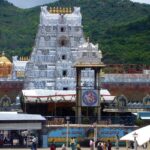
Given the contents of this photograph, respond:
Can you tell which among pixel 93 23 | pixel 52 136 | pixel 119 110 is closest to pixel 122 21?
pixel 93 23

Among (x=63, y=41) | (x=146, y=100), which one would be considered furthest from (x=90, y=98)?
(x=63, y=41)

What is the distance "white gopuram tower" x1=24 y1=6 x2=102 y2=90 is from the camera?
7906 cm

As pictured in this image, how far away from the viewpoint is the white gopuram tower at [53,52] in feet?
259

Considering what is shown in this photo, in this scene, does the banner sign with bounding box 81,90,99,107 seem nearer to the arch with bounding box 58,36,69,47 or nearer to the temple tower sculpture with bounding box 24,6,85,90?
the temple tower sculpture with bounding box 24,6,85,90

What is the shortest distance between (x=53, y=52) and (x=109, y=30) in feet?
254

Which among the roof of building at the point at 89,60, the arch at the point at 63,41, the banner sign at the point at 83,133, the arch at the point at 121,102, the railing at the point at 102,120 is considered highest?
the arch at the point at 63,41

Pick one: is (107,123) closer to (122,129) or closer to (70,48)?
(122,129)

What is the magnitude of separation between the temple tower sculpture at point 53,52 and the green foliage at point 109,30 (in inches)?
1912

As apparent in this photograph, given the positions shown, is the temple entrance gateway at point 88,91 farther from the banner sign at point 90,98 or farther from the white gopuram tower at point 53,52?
the white gopuram tower at point 53,52

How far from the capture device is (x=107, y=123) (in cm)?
5912

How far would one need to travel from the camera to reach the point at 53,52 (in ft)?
261

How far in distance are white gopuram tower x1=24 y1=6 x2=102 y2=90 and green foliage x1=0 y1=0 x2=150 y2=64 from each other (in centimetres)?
4854

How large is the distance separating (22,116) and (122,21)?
13008cm

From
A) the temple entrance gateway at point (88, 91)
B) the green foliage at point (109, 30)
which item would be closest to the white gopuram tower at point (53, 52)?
the temple entrance gateway at point (88, 91)
